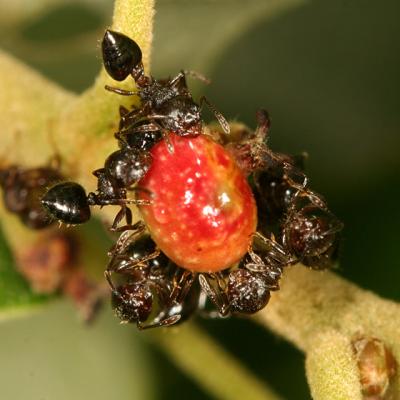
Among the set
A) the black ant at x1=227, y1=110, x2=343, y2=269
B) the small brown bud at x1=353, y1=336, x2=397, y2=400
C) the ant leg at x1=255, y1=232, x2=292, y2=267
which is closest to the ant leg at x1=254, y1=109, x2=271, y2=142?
the black ant at x1=227, y1=110, x2=343, y2=269

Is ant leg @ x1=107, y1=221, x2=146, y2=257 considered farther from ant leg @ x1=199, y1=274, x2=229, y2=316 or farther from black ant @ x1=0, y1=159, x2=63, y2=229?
black ant @ x1=0, y1=159, x2=63, y2=229

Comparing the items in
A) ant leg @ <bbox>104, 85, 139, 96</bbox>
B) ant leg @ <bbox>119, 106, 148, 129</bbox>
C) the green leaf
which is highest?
ant leg @ <bbox>104, 85, 139, 96</bbox>

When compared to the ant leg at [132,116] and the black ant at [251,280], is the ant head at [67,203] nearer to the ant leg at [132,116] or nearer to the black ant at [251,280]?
the ant leg at [132,116]

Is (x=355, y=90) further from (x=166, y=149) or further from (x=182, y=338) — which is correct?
(x=166, y=149)

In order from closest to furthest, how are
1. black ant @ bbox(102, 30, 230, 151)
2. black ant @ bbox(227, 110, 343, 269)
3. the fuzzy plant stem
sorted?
1. the fuzzy plant stem
2. black ant @ bbox(102, 30, 230, 151)
3. black ant @ bbox(227, 110, 343, 269)

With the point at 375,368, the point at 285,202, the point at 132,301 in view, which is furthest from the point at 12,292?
the point at 375,368

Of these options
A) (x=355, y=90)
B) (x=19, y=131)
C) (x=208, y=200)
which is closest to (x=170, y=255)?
(x=208, y=200)
